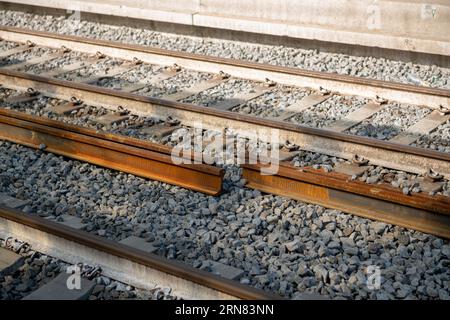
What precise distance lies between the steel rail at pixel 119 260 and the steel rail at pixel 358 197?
5.95 ft

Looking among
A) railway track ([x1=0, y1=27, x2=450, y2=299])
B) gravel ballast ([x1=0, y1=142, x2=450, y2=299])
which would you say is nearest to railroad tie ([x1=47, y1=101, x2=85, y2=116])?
railway track ([x1=0, y1=27, x2=450, y2=299])

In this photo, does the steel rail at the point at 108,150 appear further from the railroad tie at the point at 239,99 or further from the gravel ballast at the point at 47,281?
the railroad tie at the point at 239,99

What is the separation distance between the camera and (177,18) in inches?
555

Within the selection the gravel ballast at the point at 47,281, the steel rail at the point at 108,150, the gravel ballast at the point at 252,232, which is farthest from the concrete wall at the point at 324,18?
the gravel ballast at the point at 47,281

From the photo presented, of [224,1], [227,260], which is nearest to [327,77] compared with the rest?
[224,1]

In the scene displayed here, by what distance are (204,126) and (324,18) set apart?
396cm

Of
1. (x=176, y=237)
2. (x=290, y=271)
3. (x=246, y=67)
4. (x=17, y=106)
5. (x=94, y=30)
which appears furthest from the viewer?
(x=94, y=30)

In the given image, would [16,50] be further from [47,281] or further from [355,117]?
[47,281]

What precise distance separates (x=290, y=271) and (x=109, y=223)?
1.83 m

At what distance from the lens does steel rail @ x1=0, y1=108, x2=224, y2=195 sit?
845 centimetres

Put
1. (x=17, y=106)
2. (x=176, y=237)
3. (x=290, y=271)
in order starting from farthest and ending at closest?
(x=17, y=106) < (x=176, y=237) < (x=290, y=271)

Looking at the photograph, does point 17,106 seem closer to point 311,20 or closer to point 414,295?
point 311,20

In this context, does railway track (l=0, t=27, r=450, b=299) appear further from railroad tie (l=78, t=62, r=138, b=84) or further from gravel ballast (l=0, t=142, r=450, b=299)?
gravel ballast (l=0, t=142, r=450, b=299)

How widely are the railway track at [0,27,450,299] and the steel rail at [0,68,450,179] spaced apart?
0.04ft
